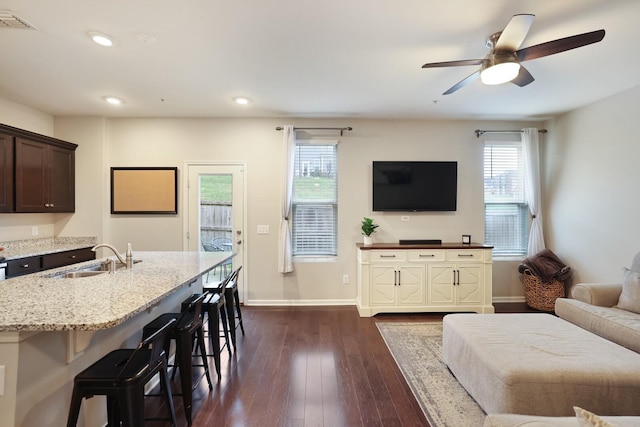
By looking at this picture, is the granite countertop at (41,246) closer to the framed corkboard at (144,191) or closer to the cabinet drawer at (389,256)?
the framed corkboard at (144,191)

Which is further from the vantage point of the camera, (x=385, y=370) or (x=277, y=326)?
(x=277, y=326)

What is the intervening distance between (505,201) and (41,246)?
665 centimetres

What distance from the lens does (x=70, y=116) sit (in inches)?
163

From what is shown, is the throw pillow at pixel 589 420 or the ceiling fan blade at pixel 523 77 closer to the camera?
the throw pillow at pixel 589 420

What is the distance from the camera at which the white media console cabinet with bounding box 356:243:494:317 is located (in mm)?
3844

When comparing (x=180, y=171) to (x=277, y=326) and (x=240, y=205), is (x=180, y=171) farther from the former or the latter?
Answer: (x=277, y=326)

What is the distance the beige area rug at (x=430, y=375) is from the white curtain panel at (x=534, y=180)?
208 centimetres

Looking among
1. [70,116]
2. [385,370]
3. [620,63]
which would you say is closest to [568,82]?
[620,63]

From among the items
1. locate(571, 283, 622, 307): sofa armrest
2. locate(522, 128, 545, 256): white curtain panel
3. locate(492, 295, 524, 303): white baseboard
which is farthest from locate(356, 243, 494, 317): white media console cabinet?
locate(571, 283, 622, 307): sofa armrest

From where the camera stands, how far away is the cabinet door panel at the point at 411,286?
152 inches

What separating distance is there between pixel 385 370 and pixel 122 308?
214 cm

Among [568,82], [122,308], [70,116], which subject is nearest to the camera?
[122,308]

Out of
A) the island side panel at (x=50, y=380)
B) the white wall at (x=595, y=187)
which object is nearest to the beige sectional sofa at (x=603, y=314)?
the white wall at (x=595, y=187)

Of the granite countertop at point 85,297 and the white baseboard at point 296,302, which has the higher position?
the granite countertop at point 85,297
